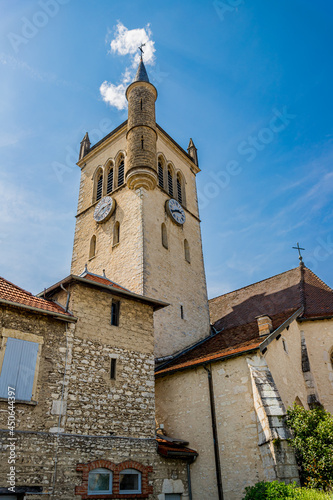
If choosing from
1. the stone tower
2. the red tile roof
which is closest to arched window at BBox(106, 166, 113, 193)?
the stone tower

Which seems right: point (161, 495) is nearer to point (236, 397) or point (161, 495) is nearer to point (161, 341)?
point (236, 397)

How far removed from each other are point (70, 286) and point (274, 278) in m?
12.3

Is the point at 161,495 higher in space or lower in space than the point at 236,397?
lower

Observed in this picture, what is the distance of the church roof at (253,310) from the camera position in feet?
45.1

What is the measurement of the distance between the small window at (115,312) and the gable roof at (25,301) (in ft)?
5.39

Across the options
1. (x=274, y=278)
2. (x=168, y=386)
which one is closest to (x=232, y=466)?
(x=168, y=386)

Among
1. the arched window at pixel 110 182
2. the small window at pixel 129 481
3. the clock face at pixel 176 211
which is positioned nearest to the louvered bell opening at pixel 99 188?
the arched window at pixel 110 182

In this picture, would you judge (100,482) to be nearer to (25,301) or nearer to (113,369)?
(113,369)

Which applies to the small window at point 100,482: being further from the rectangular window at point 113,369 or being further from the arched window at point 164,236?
the arched window at point 164,236

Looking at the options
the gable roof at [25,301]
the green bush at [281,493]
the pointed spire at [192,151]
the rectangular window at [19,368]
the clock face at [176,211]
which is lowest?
the green bush at [281,493]

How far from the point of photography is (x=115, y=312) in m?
12.5

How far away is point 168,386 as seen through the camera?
13.9 metres

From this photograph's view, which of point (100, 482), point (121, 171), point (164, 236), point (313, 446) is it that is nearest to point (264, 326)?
point (313, 446)

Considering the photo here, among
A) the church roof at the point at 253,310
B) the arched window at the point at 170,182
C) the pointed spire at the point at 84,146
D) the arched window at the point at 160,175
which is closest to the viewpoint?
the church roof at the point at 253,310
